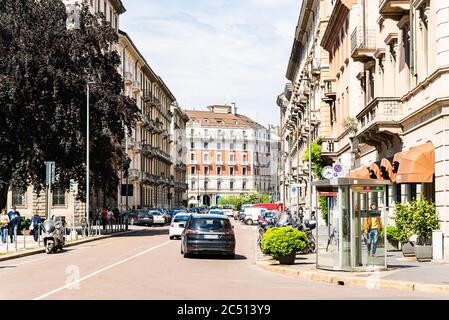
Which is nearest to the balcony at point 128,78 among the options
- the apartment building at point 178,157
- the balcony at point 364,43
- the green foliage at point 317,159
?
the green foliage at point 317,159

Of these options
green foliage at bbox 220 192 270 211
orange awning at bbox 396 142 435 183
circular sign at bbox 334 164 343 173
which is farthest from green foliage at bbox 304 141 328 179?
green foliage at bbox 220 192 270 211

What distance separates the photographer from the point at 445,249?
22656mm

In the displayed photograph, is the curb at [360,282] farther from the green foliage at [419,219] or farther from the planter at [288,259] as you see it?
the green foliage at [419,219]

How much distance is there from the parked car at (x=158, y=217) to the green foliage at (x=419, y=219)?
49.4 m

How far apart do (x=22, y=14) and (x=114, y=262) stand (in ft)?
88.6

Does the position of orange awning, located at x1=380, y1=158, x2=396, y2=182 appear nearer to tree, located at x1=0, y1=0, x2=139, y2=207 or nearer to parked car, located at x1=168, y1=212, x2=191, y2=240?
parked car, located at x1=168, y1=212, x2=191, y2=240

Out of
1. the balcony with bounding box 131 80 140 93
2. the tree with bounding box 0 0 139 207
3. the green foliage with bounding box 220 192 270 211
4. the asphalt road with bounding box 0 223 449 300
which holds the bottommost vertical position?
the asphalt road with bounding box 0 223 449 300

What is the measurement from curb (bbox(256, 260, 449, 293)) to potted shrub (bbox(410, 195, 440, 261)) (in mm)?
4670

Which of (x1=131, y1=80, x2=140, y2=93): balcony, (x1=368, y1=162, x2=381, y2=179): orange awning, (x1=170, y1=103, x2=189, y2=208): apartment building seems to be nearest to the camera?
(x1=368, y1=162, x2=381, y2=179): orange awning

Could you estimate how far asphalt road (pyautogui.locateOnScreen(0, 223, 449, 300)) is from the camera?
48.8 feet

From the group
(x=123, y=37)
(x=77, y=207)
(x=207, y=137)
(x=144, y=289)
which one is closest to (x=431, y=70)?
(x=144, y=289)

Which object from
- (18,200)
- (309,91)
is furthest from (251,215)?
(309,91)

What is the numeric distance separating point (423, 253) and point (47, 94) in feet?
97.7
